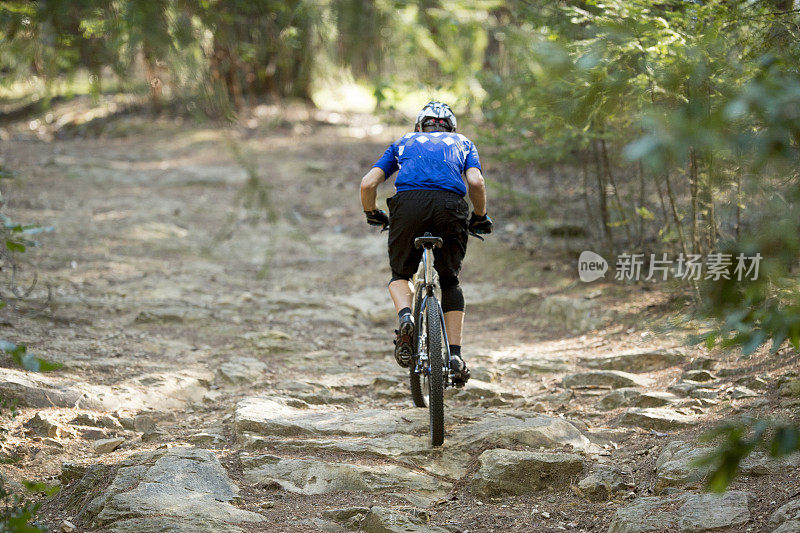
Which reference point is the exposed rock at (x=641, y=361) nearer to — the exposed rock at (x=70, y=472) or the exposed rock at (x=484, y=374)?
the exposed rock at (x=484, y=374)

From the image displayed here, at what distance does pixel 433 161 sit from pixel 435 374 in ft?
4.27

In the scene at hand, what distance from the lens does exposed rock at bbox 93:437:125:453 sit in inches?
159

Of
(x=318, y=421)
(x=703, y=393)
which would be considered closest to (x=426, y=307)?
(x=318, y=421)

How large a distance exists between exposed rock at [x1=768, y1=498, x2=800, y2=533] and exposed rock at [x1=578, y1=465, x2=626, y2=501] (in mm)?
825

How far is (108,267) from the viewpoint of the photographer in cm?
797

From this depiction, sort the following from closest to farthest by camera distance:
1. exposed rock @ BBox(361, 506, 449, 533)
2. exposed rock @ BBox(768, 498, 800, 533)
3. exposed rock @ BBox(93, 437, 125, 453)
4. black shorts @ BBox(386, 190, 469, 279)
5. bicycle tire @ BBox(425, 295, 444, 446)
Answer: exposed rock @ BBox(768, 498, 800, 533) → exposed rock @ BBox(361, 506, 449, 533) → bicycle tire @ BBox(425, 295, 444, 446) → exposed rock @ BBox(93, 437, 125, 453) → black shorts @ BBox(386, 190, 469, 279)

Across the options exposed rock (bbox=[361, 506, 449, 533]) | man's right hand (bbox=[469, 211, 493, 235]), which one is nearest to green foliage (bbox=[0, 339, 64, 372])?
exposed rock (bbox=[361, 506, 449, 533])

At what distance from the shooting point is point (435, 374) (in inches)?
152

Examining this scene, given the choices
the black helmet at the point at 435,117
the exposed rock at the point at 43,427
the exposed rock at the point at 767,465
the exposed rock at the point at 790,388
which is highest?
the black helmet at the point at 435,117

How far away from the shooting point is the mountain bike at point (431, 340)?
3.88 meters

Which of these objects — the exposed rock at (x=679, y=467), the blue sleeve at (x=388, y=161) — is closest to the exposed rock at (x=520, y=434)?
the exposed rock at (x=679, y=467)

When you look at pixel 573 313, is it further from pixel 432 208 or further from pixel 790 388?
pixel 432 208

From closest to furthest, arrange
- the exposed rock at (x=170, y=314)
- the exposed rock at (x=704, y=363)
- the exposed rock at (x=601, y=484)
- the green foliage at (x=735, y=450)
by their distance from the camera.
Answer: the green foliage at (x=735, y=450)
the exposed rock at (x=601, y=484)
the exposed rock at (x=704, y=363)
the exposed rock at (x=170, y=314)

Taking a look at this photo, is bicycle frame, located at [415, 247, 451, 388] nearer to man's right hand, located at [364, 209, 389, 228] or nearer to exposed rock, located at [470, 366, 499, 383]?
man's right hand, located at [364, 209, 389, 228]
